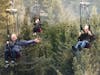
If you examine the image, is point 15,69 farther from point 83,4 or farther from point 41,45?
point 83,4

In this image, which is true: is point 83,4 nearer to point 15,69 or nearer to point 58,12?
point 15,69

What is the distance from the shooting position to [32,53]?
57.9 ft

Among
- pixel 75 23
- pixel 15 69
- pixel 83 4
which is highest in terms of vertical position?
pixel 83 4

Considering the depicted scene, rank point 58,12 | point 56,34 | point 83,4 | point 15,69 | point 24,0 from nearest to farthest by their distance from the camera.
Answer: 1. point 83,4
2. point 15,69
3. point 56,34
4. point 58,12
5. point 24,0

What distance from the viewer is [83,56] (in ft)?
57.8

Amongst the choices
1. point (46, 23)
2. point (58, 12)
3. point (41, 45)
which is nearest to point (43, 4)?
point (58, 12)

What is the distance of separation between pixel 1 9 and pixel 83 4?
29.2 feet

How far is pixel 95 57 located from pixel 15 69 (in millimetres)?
3394

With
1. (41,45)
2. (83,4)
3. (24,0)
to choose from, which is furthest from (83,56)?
(24,0)

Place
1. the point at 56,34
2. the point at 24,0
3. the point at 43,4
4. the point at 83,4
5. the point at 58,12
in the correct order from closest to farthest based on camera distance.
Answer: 1. the point at 83,4
2. the point at 56,34
3. the point at 58,12
4. the point at 43,4
5. the point at 24,0

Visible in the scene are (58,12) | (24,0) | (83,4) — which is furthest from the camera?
(24,0)

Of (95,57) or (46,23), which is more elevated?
(46,23)

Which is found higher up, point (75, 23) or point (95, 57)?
point (75, 23)

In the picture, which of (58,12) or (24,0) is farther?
(24,0)
